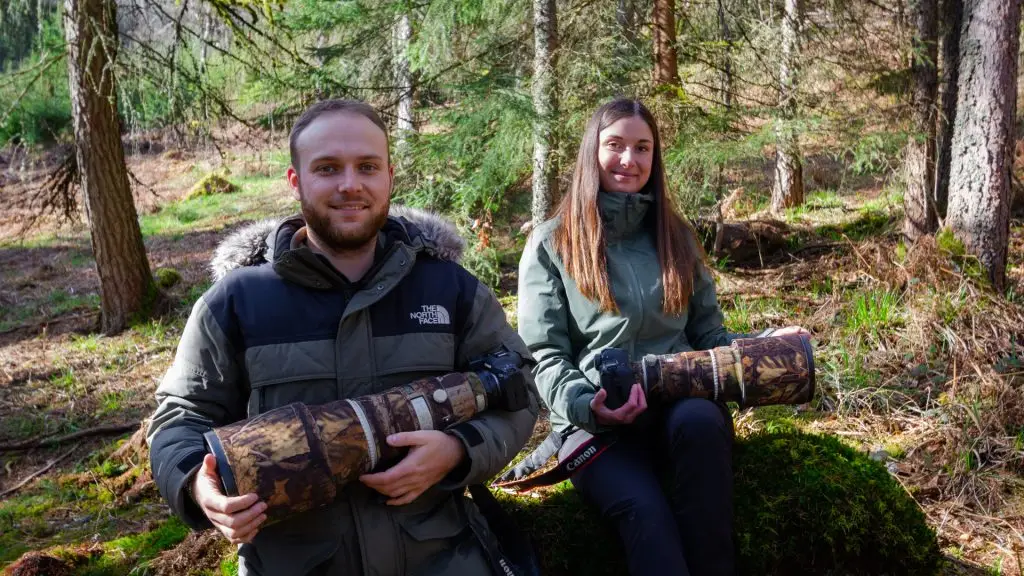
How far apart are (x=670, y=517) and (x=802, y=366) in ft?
2.53

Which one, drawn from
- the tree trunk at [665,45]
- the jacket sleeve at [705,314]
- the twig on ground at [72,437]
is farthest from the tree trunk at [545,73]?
the twig on ground at [72,437]

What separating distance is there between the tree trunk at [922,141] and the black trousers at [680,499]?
5.46m

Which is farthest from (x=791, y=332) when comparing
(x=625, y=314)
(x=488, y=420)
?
(x=488, y=420)

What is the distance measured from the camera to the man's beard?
235 cm

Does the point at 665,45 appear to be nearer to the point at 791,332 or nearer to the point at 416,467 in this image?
the point at 791,332

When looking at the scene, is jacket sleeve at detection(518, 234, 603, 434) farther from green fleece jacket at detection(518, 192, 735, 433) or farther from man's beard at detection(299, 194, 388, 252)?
man's beard at detection(299, 194, 388, 252)

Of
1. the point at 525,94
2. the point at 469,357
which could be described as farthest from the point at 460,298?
the point at 525,94

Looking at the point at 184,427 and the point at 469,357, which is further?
the point at 469,357

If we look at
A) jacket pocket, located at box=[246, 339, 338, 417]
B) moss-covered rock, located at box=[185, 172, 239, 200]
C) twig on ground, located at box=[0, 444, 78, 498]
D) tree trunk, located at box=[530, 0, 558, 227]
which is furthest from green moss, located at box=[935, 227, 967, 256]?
moss-covered rock, located at box=[185, 172, 239, 200]

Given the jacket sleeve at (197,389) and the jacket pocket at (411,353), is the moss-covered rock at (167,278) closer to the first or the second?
the jacket sleeve at (197,389)

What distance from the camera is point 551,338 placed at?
3.07 metres

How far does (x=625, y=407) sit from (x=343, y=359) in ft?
3.52

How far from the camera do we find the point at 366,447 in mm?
2057

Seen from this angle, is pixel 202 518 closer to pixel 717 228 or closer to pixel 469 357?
pixel 469 357
